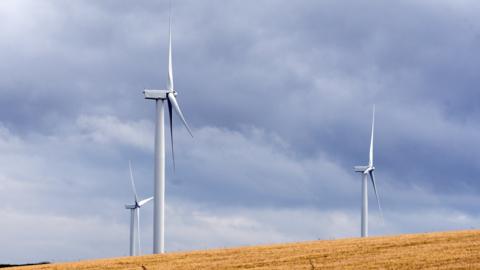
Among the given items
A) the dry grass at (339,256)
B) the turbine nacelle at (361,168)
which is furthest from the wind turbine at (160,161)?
the turbine nacelle at (361,168)

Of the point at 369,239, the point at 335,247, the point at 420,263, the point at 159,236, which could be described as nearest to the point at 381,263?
the point at 420,263

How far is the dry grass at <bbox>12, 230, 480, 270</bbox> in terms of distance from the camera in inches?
1156

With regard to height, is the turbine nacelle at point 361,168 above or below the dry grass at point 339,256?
above

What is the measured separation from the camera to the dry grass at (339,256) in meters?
29.4

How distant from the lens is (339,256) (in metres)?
32.5

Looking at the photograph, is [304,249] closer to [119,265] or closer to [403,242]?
[403,242]

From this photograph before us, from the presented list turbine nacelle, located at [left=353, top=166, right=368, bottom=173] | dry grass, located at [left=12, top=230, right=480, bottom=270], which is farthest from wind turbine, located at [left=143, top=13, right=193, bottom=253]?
turbine nacelle, located at [left=353, top=166, right=368, bottom=173]

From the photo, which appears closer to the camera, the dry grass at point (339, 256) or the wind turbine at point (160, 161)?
the dry grass at point (339, 256)

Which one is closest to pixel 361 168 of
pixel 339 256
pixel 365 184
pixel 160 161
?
pixel 365 184

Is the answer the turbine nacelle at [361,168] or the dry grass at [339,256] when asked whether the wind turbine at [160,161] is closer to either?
the dry grass at [339,256]

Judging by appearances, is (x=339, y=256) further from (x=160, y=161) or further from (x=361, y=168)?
(x=361, y=168)

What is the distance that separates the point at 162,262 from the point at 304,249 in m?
5.83

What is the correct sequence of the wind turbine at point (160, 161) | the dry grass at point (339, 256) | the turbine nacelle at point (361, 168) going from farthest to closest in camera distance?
1. the turbine nacelle at point (361, 168)
2. the wind turbine at point (160, 161)
3. the dry grass at point (339, 256)

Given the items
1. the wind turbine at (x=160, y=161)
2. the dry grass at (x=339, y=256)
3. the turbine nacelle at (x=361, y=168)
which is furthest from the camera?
the turbine nacelle at (x=361, y=168)
